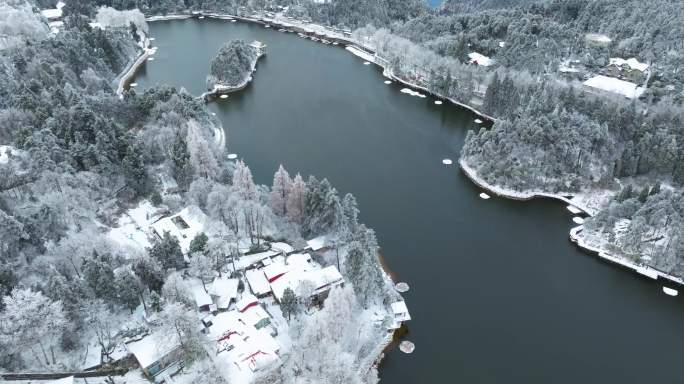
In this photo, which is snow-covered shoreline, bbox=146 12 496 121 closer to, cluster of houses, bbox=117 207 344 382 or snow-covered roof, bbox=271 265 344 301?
cluster of houses, bbox=117 207 344 382

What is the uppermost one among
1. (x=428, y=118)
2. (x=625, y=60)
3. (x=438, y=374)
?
(x=625, y=60)

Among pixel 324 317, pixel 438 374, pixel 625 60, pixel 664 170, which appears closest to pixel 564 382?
pixel 438 374

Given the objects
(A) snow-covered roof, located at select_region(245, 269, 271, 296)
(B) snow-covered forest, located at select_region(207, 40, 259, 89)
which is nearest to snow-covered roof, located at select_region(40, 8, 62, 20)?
(B) snow-covered forest, located at select_region(207, 40, 259, 89)

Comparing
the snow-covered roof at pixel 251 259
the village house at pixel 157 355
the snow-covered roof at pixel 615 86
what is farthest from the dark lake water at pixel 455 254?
the snow-covered roof at pixel 615 86

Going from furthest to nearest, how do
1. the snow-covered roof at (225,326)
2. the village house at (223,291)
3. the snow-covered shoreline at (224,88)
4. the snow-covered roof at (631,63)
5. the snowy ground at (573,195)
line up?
1. the snow-covered shoreline at (224,88)
2. the snow-covered roof at (631,63)
3. the snowy ground at (573,195)
4. the village house at (223,291)
5. the snow-covered roof at (225,326)

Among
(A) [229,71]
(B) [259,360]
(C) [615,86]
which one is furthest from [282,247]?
(C) [615,86]

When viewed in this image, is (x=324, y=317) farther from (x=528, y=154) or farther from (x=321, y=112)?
(x=321, y=112)

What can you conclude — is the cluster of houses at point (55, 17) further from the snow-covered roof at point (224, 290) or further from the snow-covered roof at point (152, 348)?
the snow-covered roof at point (152, 348)
